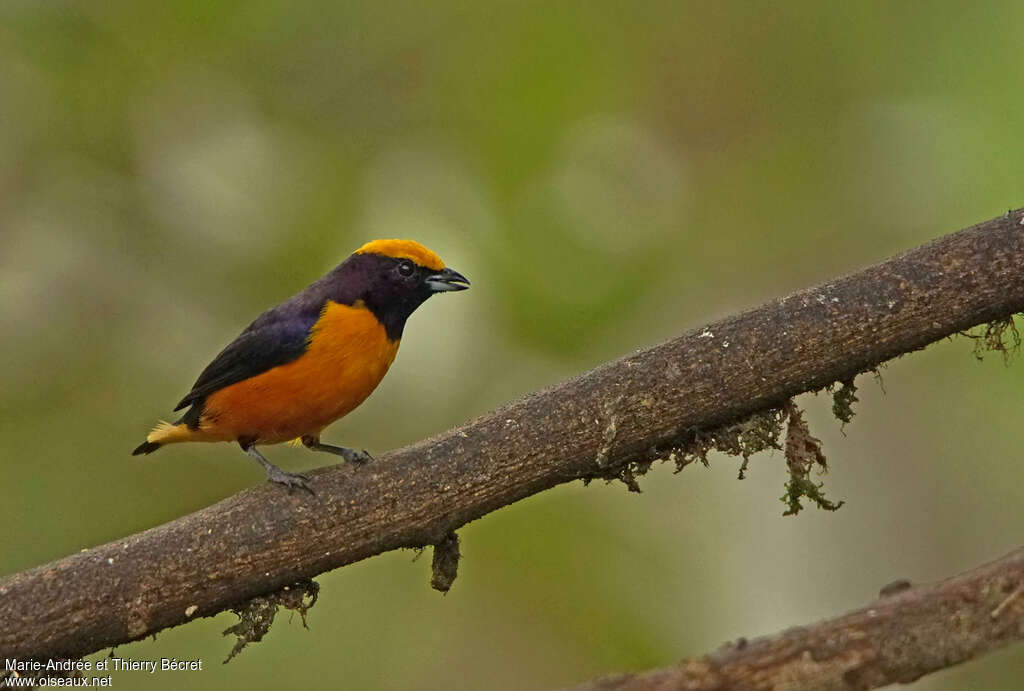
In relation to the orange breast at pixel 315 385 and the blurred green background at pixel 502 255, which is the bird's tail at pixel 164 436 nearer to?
the orange breast at pixel 315 385

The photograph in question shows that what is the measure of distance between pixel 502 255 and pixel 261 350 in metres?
1.33

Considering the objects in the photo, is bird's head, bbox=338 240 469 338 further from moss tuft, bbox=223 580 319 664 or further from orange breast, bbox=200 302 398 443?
moss tuft, bbox=223 580 319 664

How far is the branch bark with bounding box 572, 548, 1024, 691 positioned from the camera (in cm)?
222

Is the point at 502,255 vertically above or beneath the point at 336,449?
above

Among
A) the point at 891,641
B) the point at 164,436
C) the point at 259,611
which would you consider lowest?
the point at 891,641

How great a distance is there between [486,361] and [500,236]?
0.53 meters

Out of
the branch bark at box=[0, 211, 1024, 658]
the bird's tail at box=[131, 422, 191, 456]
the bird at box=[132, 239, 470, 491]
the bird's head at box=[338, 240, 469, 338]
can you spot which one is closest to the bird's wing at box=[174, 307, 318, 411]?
the bird at box=[132, 239, 470, 491]

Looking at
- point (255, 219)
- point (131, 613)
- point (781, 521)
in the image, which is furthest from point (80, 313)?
point (781, 521)

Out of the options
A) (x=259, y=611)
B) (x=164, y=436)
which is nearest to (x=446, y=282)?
(x=164, y=436)

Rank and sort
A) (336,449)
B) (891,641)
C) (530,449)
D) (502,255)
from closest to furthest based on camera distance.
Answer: (891,641)
(530,449)
(336,449)
(502,255)

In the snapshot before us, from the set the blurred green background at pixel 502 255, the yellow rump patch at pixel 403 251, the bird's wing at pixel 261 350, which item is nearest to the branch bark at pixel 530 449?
the bird's wing at pixel 261 350

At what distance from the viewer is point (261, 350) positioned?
3914mm

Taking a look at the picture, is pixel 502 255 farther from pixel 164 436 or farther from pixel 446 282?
pixel 164 436

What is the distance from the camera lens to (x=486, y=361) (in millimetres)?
4785
